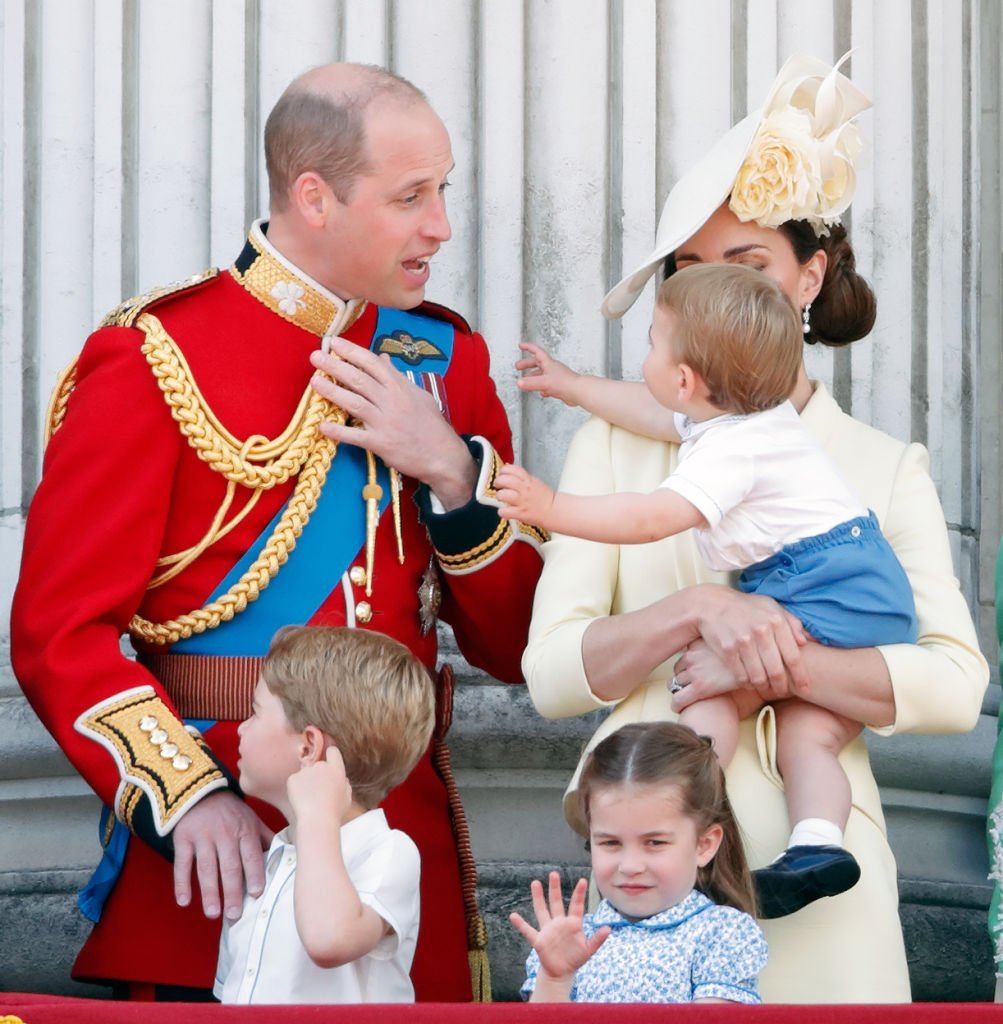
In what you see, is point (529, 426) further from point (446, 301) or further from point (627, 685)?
point (627, 685)

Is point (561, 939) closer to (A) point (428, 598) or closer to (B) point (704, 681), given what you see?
(B) point (704, 681)

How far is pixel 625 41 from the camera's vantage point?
4.29m

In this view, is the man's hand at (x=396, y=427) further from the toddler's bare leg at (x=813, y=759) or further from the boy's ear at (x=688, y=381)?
the toddler's bare leg at (x=813, y=759)

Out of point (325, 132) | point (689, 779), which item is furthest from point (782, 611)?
point (325, 132)

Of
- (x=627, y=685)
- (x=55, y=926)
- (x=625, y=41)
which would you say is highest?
(x=625, y=41)

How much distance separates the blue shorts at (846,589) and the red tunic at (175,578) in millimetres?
495

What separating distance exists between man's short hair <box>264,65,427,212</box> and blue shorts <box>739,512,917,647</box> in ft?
2.96

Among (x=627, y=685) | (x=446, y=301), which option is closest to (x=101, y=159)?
(x=446, y=301)

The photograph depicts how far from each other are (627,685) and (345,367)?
2.22 feet

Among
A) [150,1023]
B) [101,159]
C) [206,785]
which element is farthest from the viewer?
[101,159]

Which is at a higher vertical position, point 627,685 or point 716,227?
point 716,227

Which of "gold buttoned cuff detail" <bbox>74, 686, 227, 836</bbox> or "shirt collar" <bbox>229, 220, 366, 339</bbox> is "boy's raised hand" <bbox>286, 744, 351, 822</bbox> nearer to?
"gold buttoned cuff detail" <bbox>74, 686, 227, 836</bbox>

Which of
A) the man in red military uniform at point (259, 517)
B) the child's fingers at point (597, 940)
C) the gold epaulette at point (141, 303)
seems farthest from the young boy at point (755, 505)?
the gold epaulette at point (141, 303)

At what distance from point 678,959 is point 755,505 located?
0.68 meters
